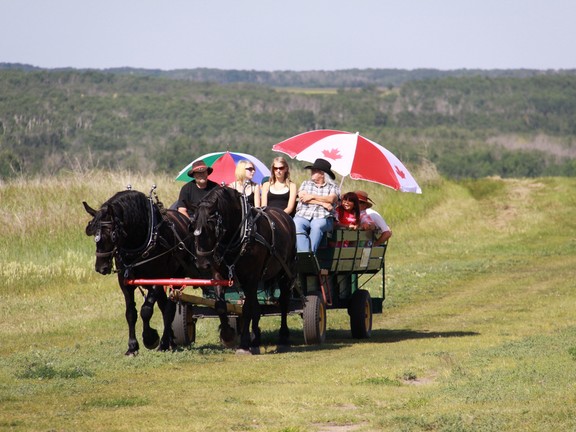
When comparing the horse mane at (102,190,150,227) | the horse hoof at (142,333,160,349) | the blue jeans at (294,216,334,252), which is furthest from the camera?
the blue jeans at (294,216,334,252)

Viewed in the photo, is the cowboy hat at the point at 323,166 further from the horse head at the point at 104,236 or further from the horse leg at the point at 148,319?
the horse head at the point at 104,236

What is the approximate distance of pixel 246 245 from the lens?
13.0 metres

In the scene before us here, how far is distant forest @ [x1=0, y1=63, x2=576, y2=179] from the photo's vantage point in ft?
301

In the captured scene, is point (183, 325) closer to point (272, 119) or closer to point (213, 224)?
point (213, 224)

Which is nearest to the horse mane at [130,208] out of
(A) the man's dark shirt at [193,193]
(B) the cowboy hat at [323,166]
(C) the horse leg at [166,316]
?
(C) the horse leg at [166,316]

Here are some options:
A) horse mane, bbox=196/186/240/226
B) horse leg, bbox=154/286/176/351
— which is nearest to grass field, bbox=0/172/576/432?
horse leg, bbox=154/286/176/351

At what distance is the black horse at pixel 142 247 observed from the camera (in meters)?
12.5

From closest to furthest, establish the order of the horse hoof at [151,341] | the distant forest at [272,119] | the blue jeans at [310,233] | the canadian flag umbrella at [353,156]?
1. the horse hoof at [151,341]
2. the blue jeans at [310,233]
3. the canadian flag umbrella at [353,156]
4. the distant forest at [272,119]

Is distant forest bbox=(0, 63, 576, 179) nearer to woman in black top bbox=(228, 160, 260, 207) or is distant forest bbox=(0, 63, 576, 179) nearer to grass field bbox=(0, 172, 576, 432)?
grass field bbox=(0, 172, 576, 432)

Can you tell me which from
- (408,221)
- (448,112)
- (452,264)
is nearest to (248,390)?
(452,264)

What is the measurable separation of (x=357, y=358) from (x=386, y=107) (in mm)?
154688

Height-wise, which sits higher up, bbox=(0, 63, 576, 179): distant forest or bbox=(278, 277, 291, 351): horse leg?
bbox=(278, 277, 291, 351): horse leg

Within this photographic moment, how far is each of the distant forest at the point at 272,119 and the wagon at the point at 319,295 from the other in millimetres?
58168

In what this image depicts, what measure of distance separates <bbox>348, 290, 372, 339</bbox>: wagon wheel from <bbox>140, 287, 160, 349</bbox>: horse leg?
287 cm
